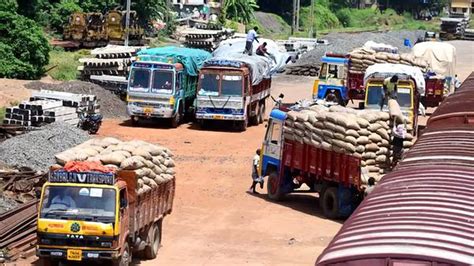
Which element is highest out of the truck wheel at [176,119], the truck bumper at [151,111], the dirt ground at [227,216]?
the truck bumper at [151,111]

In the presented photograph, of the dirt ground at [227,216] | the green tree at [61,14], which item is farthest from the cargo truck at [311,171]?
Result: the green tree at [61,14]

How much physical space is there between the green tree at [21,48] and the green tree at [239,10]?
1588 inches

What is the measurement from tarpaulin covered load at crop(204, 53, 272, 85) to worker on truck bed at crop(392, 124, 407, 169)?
13.4 meters

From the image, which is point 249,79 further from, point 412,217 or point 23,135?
point 412,217

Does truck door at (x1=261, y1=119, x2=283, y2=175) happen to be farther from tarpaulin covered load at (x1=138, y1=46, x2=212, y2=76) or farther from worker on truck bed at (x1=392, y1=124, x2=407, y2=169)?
tarpaulin covered load at (x1=138, y1=46, x2=212, y2=76)

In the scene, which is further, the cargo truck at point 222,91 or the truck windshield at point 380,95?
the cargo truck at point 222,91

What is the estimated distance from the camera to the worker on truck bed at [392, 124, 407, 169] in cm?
2109

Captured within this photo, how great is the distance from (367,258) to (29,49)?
34.3 meters

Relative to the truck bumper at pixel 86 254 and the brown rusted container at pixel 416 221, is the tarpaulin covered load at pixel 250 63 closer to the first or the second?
the truck bumper at pixel 86 254

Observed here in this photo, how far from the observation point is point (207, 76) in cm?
3381

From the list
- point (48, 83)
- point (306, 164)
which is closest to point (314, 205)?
point (306, 164)

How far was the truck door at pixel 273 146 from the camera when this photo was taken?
23.3 m

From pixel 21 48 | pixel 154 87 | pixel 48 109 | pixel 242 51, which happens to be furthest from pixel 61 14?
pixel 48 109

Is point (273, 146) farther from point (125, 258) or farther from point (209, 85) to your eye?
point (209, 85)
